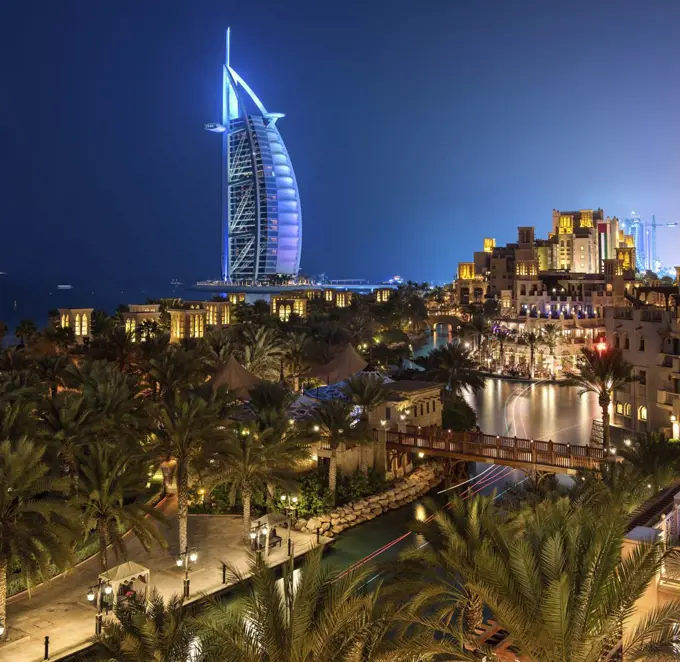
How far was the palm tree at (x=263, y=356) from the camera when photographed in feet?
135

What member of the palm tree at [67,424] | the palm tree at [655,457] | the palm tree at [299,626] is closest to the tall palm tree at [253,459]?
the palm tree at [67,424]

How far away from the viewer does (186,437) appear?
20125mm

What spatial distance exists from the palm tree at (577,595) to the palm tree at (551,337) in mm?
54142

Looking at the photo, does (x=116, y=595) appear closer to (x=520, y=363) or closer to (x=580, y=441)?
(x=580, y=441)

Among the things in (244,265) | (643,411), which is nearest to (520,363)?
(643,411)

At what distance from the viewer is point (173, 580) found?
1873 centimetres

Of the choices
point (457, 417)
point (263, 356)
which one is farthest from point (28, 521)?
point (263, 356)

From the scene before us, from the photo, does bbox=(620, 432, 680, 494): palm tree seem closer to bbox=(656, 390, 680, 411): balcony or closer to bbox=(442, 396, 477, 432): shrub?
bbox=(656, 390, 680, 411): balcony

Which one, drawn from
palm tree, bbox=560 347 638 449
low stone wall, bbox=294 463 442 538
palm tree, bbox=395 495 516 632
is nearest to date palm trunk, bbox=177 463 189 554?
low stone wall, bbox=294 463 442 538

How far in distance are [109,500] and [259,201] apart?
127 m

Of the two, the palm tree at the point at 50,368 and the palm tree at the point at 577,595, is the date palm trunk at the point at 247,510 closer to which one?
the palm tree at the point at 50,368

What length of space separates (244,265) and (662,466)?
133138mm

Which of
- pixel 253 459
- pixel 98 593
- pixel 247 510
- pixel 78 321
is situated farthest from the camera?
pixel 78 321

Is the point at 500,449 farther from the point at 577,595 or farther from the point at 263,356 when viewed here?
the point at 263,356
